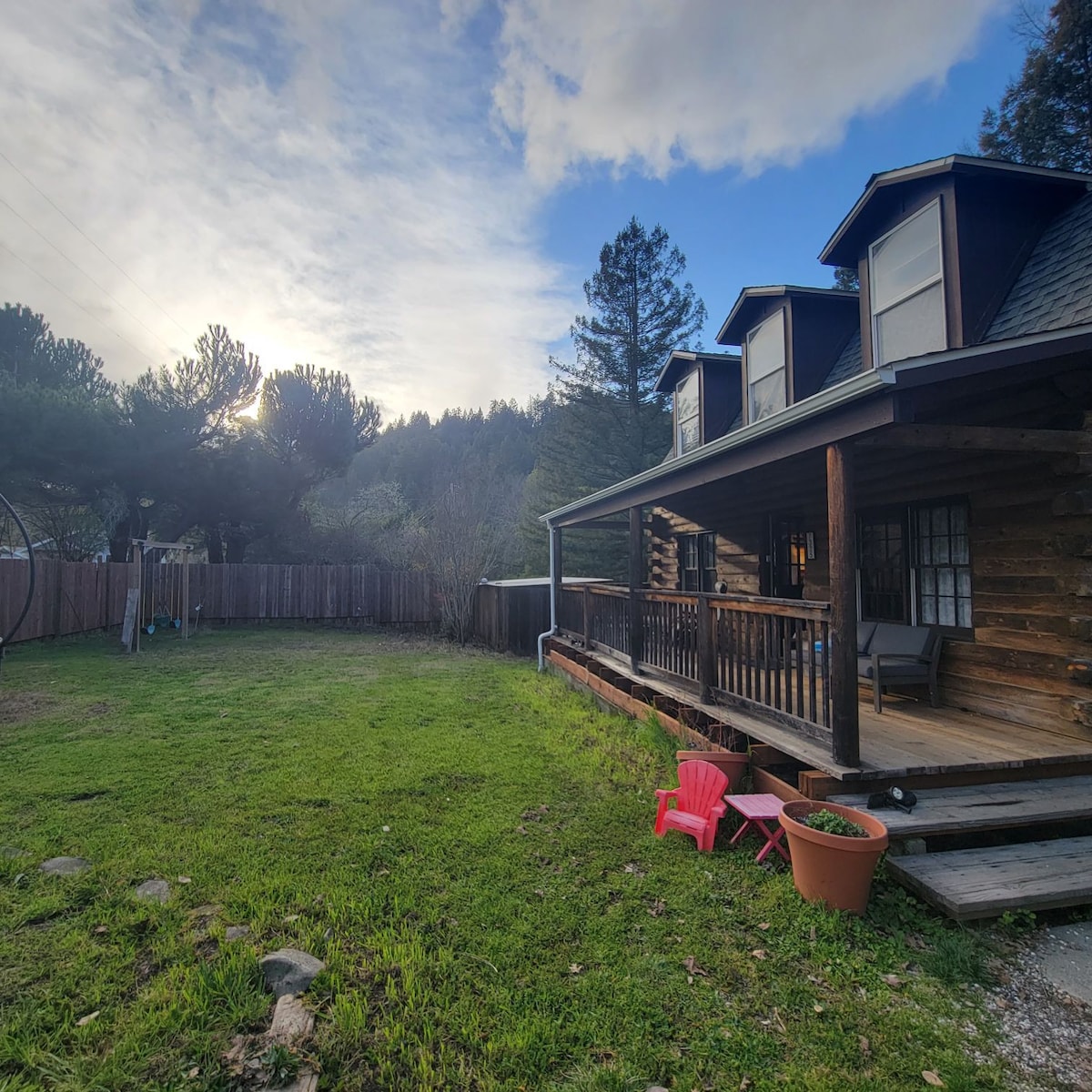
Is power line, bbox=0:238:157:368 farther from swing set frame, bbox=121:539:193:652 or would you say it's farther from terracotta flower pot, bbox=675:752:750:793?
terracotta flower pot, bbox=675:752:750:793

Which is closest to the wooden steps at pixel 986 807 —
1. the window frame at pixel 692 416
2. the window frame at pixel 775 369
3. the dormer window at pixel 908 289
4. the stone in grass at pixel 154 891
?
the dormer window at pixel 908 289

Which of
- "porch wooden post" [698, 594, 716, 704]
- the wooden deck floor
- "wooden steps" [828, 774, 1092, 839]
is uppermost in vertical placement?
"porch wooden post" [698, 594, 716, 704]

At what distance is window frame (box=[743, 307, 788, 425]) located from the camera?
722 centimetres

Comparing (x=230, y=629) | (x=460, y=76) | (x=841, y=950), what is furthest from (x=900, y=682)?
(x=230, y=629)

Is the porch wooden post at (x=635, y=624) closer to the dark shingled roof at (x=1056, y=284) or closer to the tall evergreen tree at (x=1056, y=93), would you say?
the dark shingled roof at (x=1056, y=284)

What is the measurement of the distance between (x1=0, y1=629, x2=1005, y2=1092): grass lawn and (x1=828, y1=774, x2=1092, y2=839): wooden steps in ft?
1.38

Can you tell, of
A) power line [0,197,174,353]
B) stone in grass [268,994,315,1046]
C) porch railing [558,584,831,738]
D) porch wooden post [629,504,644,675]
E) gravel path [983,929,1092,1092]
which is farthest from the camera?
power line [0,197,174,353]

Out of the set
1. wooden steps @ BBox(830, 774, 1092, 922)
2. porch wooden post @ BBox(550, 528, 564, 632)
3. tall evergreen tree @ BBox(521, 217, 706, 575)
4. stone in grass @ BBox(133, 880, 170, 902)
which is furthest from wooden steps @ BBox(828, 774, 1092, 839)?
tall evergreen tree @ BBox(521, 217, 706, 575)

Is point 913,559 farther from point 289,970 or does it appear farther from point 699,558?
point 289,970

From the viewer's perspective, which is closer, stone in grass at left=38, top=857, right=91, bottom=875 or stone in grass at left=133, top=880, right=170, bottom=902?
stone in grass at left=133, top=880, right=170, bottom=902

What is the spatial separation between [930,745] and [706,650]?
5.71ft

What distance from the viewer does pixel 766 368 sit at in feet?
25.3

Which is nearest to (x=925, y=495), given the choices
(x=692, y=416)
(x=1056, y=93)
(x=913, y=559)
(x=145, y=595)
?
(x=913, y=559)

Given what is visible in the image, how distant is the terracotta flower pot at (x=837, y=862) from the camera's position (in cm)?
282
